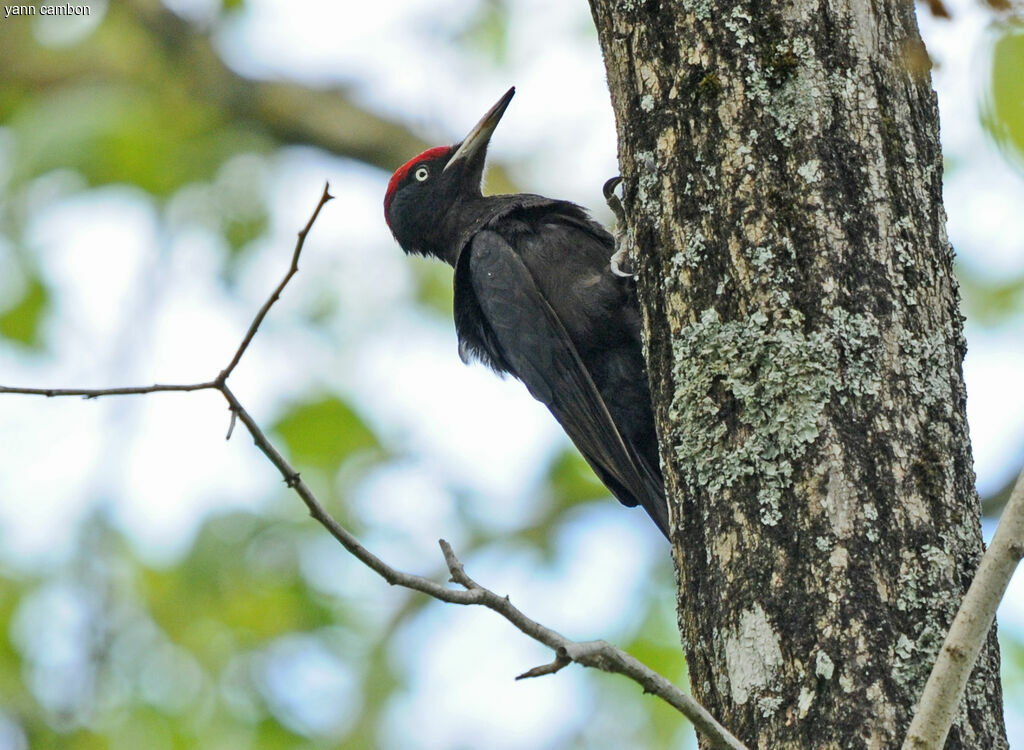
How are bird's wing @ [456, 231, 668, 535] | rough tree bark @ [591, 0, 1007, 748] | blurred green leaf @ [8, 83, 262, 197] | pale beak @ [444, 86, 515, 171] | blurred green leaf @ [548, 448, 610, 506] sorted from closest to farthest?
rough tree bark @ [591, 0, 1007, 748]
bird's wing @ [456, 231, 668, 535]
pale beak @ [444, 86, 515, 171]
blurred green leaf @ [8, 83, 262, 197]
blurred green leaf @ [548, 448, 610, 506]

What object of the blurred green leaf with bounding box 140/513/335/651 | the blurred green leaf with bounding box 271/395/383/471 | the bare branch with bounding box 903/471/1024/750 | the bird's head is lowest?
the bare branch with bounding box 903/471/1024/750

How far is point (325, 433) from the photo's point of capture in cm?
745

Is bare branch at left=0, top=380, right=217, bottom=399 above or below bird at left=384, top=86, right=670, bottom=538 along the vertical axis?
below

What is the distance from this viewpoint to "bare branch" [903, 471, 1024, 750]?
4.79 ft

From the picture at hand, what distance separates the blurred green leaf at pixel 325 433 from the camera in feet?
24.0

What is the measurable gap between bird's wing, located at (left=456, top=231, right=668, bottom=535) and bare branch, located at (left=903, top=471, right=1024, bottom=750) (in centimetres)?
202

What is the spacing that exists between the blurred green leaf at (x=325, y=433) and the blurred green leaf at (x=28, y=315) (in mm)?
1679

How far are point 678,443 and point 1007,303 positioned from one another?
15.4 ft

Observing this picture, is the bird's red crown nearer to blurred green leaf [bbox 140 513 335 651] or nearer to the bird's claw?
the bird's claw

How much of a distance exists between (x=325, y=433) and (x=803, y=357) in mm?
5789

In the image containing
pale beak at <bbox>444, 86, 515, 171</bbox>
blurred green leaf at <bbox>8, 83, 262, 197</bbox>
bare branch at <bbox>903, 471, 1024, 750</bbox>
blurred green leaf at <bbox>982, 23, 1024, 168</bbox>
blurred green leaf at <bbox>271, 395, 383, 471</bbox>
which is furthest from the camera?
blurred green leaf at <bbox>271, 395, 383, 471</bbox>

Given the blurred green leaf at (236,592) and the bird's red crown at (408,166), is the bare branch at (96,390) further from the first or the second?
the blurred green leaf at (236,592)

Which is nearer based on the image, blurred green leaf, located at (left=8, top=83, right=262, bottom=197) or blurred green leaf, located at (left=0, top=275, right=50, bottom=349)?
blurred green leaf, located at (left=8, top=83, right=262, bottom=197)

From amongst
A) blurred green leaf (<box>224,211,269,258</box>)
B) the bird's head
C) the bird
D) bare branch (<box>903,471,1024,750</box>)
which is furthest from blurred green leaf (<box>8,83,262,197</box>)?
bare branch (<box>903,471,1024,750</box>)
